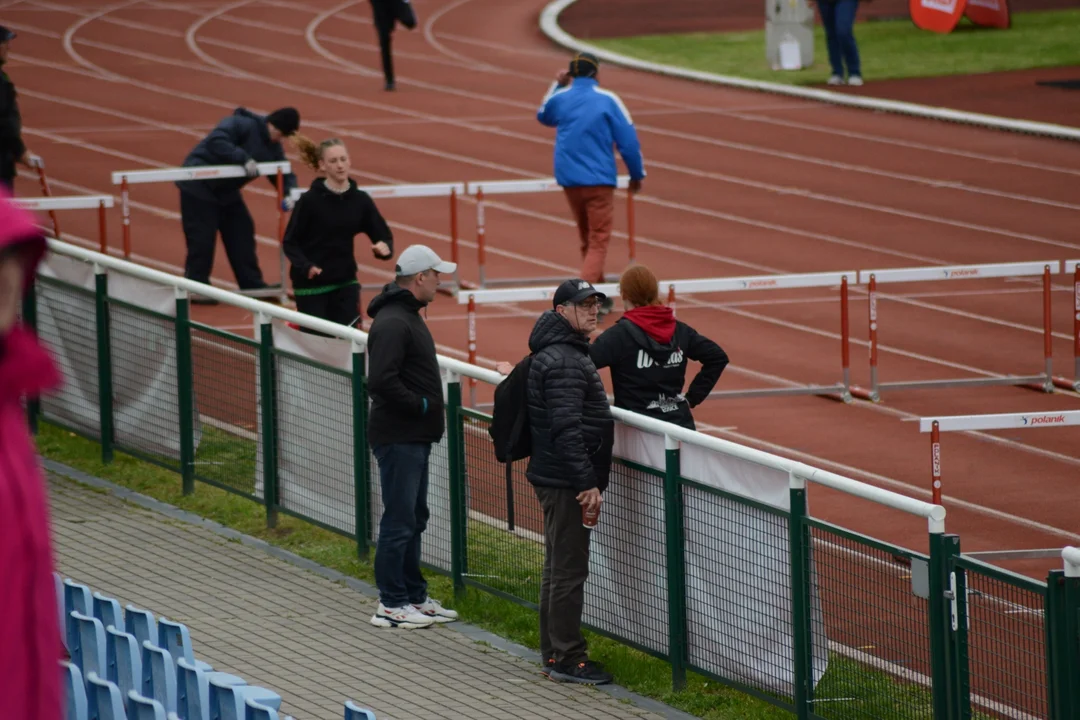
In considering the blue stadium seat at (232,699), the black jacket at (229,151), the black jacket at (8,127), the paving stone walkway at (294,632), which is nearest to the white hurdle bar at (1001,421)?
the paving stone walkway at (294,632)

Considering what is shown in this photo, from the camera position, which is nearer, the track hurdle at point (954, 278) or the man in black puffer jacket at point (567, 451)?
the man in black puffer jacket at point (567, 451)

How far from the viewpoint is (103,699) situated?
6.00 metres

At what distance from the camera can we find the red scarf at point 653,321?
887 cm

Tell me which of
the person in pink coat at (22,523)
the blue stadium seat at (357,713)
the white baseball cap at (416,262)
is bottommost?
the blue stadium seat at (357,713)

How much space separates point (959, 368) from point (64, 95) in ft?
60.2

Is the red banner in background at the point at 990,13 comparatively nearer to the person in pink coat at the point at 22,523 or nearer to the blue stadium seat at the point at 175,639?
the blue stadium seat at the point at 175,639

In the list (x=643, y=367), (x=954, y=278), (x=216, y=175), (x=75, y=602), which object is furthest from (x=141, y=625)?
(x=216, y=175)

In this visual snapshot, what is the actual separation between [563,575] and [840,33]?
20603 millimetres


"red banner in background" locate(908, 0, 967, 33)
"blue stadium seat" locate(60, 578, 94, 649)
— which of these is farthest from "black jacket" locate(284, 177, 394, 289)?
"red banner in background" locate(908, 0, 967, 33)

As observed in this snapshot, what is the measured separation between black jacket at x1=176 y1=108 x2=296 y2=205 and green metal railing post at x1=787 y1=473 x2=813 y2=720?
9.13 m

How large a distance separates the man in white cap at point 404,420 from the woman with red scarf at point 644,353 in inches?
33.0

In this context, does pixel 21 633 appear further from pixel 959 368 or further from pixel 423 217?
pixel 423 217

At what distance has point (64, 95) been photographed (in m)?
29.3

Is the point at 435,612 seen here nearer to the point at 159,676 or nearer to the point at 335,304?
Answer: the point at 159,676
